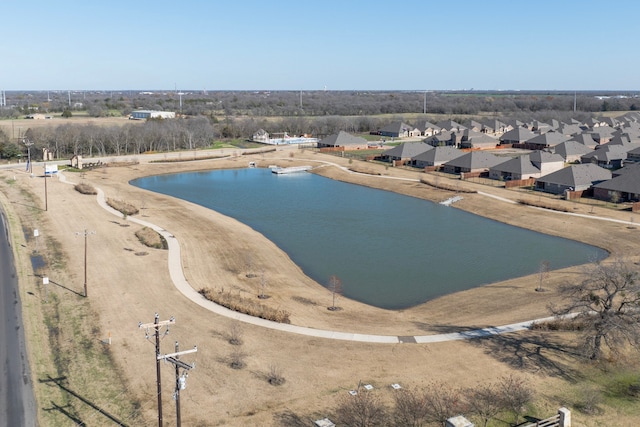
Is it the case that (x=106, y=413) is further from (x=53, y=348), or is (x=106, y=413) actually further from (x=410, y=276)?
(x=410, y=276)

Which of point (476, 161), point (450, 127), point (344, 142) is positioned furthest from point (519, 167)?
point (450, 127)

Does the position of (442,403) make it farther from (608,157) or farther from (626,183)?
(608,157)

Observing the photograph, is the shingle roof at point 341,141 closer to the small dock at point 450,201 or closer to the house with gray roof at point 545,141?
the house with gray roof at point 545,141

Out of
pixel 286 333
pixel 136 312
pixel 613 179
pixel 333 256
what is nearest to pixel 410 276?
pixel 333 256

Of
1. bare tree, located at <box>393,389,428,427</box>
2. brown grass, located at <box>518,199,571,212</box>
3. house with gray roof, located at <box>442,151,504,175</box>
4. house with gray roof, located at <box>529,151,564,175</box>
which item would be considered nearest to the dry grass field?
bare tree, located at <box>393,389,428,427</box>

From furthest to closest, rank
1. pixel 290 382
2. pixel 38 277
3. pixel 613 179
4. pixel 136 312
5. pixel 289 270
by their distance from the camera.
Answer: pixel 613 179, pixel 289 270, pixel 38 277, pixel 136 312, pixel 290 382

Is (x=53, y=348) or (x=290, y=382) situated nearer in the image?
(x=290, y=382)

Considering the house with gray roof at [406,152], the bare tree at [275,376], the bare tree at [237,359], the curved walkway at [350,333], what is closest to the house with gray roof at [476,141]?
the house with gray roof at [406,152]
